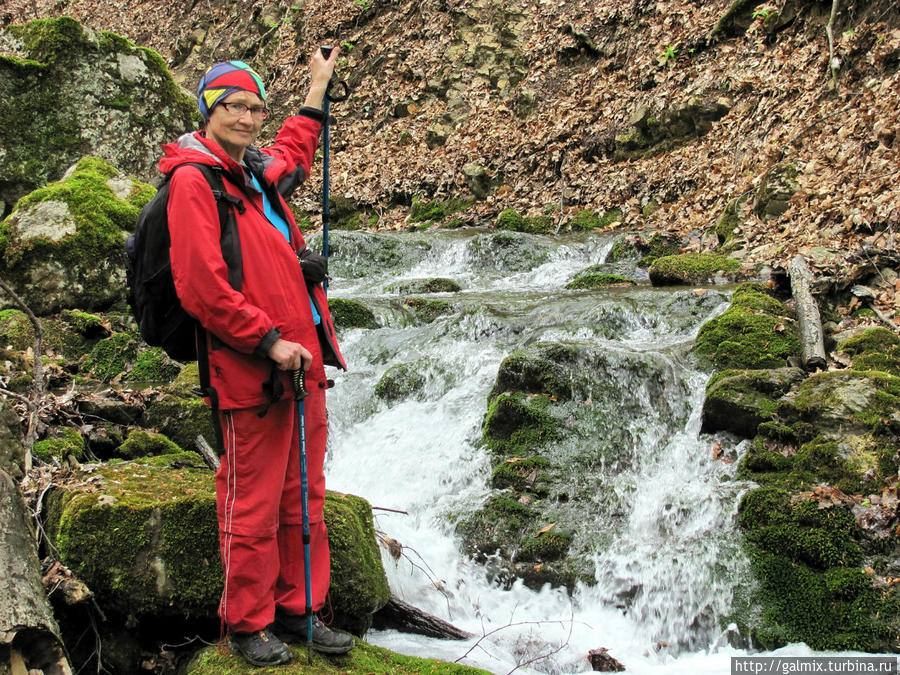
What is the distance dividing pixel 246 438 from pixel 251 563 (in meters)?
0.51

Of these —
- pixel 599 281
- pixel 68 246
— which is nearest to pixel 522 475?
pixel 599 281

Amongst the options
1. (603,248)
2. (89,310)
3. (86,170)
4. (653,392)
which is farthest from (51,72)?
(653,392)

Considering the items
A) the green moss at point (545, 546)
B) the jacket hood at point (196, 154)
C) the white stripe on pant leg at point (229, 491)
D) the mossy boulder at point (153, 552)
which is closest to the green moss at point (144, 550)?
the mossy boulder at point (153, 552)

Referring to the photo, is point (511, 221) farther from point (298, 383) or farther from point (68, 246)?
point (298, 383)

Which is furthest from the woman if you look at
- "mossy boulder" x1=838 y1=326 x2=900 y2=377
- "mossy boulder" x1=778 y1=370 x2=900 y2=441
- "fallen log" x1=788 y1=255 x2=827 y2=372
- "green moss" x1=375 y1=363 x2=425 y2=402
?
"fallen log" x1=788 y1=255 x2=827 y2=372

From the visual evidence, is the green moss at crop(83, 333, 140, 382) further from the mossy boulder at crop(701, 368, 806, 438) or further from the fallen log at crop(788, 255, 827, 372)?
the fallen log at crop(788, 255, 827, 372)

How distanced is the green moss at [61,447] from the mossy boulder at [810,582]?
15.0 ft

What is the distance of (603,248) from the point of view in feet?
40.0

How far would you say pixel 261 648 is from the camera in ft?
8.87

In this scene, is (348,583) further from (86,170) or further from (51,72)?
(51,72)

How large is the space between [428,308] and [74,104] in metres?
6.91

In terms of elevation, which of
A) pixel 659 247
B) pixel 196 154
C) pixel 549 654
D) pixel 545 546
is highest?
pixel 659 247

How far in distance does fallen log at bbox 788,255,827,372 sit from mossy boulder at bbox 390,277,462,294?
5.56 m

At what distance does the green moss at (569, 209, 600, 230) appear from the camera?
13.6 metres
